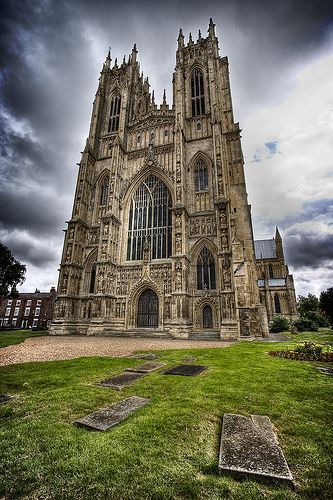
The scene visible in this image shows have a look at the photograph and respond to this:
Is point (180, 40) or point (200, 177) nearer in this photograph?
point (200, 177)

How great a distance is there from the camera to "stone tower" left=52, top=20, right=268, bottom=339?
20719mm

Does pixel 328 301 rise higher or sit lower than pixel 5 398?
higher

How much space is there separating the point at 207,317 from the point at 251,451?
64.0ft

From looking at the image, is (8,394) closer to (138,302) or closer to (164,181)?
(138,302)

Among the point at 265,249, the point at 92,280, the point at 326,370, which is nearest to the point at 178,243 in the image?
the point at 92,280

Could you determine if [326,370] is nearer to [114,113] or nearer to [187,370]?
[187,370]

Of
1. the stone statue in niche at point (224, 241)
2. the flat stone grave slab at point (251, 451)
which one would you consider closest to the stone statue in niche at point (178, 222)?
the stone statue in niche at point (224, 241)

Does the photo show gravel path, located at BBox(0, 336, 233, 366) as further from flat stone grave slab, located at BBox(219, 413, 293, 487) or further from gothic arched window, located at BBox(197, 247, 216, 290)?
gothic arched window, located at BBox(197, 247, 216, 290)

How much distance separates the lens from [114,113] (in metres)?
33.0

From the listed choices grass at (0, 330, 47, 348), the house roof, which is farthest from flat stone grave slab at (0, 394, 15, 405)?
the house roof

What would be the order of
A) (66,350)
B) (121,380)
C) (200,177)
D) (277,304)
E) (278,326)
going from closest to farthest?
(121,380), (66,350), (200,177), (278,326), (277,304)

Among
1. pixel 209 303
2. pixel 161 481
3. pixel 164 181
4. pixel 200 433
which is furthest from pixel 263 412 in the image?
pixel 164 181

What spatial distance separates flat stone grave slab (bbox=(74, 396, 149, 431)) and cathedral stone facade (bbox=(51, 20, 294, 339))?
15.4 meters

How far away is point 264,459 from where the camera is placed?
2311mm
